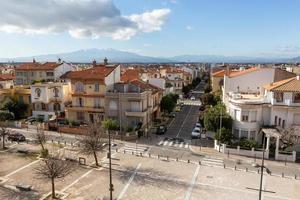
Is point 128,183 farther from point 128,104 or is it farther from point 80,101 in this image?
point 80,101

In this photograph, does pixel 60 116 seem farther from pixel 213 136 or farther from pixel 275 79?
pixel 275 79

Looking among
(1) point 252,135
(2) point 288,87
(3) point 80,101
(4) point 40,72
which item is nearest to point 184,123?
(1) point 252,135

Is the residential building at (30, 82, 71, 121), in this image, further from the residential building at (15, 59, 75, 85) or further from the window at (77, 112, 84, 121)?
the residential building at (15, 59, 75, 85)

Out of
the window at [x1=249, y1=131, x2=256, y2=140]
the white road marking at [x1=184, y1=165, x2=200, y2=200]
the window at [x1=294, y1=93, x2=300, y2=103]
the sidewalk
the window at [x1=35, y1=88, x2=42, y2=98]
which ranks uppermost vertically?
the window at [x1=294, y1=93, x2=300, y2=103]

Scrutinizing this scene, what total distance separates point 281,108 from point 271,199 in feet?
56.5

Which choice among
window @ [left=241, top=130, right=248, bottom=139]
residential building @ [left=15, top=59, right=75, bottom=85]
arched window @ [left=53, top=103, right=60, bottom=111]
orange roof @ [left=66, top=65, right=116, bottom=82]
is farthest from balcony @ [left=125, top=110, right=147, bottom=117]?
residential building @ [left=15, top=59, right=75, bottom=85]

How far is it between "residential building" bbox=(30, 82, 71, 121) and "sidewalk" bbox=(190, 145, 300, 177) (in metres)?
29.1

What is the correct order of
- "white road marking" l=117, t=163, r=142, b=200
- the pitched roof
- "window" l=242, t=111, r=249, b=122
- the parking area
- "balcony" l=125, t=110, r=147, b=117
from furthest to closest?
"balcony" l=125, t=110, r=147, b=117 < "window" l=242, t=111, r=249, b=122 < the pitched roof < the parking area < "white road marking" l=117, t=163, r=142, b=200

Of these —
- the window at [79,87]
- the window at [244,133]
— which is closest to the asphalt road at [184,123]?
the window at [244,133]

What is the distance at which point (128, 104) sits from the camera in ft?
163

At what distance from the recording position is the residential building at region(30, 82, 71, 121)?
5647 cm

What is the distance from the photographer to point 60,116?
56.0m

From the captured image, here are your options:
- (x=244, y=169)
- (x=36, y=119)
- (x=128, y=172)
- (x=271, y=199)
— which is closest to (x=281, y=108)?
(x=244, y=169)

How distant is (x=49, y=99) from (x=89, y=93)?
→ 33.2 ft
